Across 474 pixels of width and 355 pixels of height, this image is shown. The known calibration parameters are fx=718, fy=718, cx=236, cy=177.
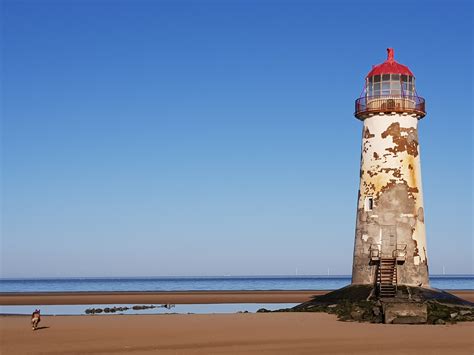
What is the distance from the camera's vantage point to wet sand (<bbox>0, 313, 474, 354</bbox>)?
730 inches

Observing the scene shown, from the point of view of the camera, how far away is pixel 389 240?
3047 cm

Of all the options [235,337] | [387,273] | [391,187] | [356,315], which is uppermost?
[391,187]

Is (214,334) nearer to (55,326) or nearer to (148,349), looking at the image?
(148,349)

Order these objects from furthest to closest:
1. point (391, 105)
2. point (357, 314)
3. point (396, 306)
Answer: point (391, 105) → point (357, 314) → point (396, 306)

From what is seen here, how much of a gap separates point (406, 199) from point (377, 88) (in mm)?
4991

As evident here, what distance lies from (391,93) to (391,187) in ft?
13.4

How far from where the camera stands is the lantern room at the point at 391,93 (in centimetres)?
3102

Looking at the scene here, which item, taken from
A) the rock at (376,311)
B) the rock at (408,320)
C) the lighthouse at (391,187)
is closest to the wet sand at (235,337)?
the rock at (408,320)

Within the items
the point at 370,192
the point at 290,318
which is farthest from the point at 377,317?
the point at 370,192

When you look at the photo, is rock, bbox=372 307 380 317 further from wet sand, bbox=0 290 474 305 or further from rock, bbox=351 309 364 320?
wet sand, bbox=0 290 474 305

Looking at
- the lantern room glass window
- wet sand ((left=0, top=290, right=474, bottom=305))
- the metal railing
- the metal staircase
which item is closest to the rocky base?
the metal staircase

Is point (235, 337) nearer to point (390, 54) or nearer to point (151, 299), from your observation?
point (390, 54)

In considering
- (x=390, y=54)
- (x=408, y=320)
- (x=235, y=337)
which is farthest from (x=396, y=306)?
(x=390, y=54)

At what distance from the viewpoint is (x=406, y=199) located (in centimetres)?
3067
